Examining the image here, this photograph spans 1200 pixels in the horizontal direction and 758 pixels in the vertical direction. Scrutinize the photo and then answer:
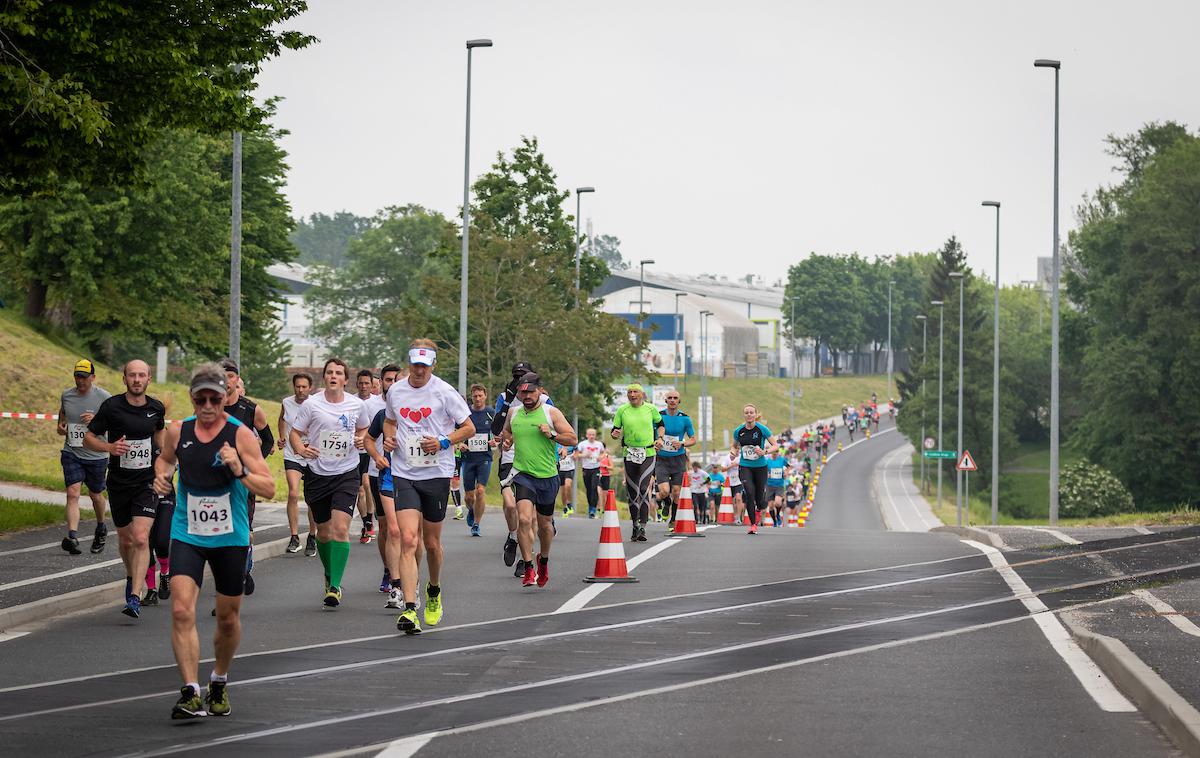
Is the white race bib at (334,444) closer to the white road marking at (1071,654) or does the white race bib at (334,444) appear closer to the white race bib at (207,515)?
the white race bib at (207,515)

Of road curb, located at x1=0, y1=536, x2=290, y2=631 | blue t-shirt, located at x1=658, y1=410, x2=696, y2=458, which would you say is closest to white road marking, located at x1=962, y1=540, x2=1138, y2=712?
blue t-shirt, located at x1=658, y1=410, x2=696, y2=458

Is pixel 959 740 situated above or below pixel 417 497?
below

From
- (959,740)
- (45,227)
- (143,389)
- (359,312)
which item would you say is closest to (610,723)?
(959,740)

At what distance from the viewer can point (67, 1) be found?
19.6 meters

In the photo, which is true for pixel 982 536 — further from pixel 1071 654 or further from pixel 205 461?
pixel 205 461

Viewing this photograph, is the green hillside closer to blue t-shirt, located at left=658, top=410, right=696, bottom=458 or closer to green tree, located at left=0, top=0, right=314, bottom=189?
green tree, located at left=0, top=0, right=314, bottom=189

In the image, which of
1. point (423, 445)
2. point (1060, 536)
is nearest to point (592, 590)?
point (423, 445)

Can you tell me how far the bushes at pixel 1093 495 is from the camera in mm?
76938

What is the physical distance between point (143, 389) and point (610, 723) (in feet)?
20.5

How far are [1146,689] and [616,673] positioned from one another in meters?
3.06

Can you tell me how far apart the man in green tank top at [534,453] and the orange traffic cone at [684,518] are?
8.11 metres

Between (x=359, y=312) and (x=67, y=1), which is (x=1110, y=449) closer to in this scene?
(x=359, y=312)

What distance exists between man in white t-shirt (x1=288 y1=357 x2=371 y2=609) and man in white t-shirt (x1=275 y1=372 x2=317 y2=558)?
1.15 ft

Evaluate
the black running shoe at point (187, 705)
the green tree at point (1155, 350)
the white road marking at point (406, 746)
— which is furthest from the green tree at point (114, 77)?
the green tree at point (1155, 350)
